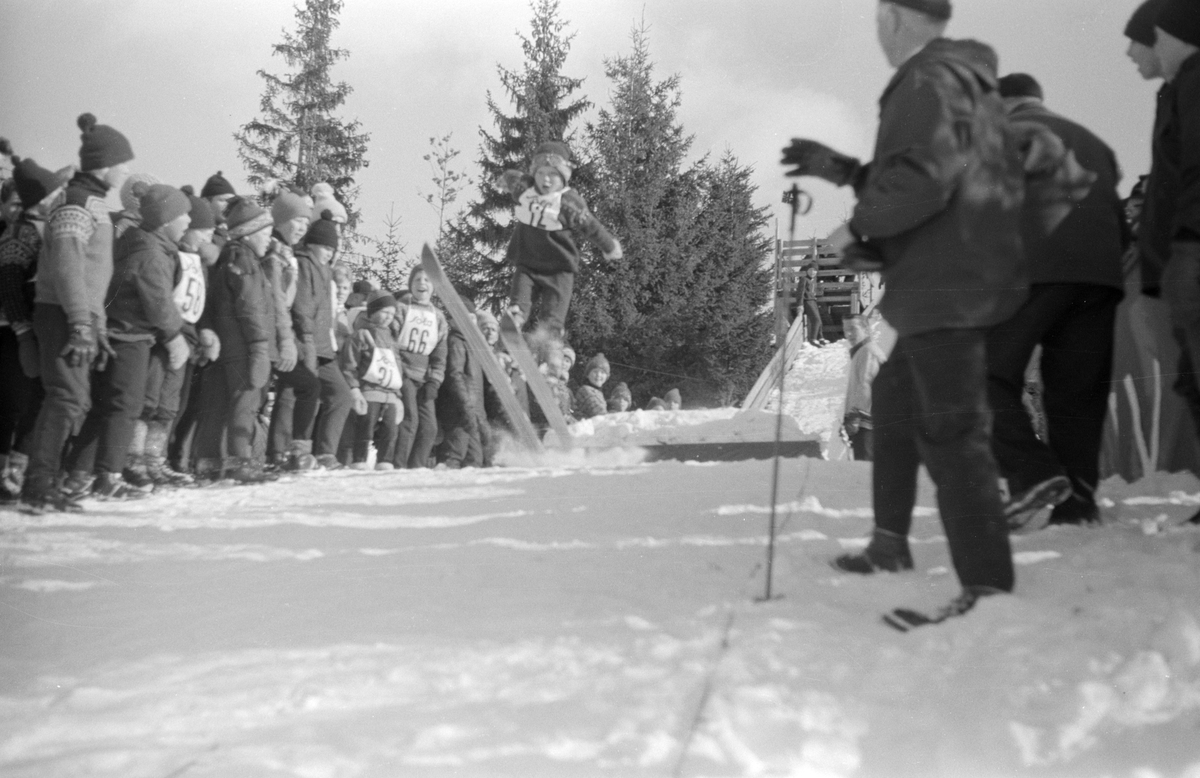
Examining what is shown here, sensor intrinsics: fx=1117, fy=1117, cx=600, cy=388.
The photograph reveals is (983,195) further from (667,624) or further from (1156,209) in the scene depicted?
(667,624)

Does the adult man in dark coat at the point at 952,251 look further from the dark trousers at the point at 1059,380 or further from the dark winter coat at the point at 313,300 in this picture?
the dark winter coat at the point at 313,300

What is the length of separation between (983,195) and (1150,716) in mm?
1016

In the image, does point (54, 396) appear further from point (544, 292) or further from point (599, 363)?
point (599, 363)

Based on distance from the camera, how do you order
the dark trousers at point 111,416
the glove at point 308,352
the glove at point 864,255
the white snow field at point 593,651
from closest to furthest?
the white snow field at point 593,651, the glove at point 864,255, the dark trousers at point 111,416, the glove at point 308,352

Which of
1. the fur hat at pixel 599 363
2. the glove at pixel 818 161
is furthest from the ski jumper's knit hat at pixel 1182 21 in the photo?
the fur hat at pixel 599 363

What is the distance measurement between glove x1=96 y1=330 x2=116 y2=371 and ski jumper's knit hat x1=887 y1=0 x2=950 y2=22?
2804 millimetres

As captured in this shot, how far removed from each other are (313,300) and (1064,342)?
354cm

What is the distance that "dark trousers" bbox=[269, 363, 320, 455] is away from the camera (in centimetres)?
530

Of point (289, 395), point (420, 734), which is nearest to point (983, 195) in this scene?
point (420, 734)

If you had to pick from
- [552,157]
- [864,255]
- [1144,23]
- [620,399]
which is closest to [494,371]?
[620,399]

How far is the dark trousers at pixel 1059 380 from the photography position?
2.57 metres

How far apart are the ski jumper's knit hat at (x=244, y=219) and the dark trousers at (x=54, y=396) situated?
111 centimetres

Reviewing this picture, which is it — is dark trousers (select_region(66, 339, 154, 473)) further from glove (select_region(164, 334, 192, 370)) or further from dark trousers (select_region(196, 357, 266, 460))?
dark trousers (select_region(196, 357, 266, 460))

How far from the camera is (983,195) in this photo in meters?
2.20
